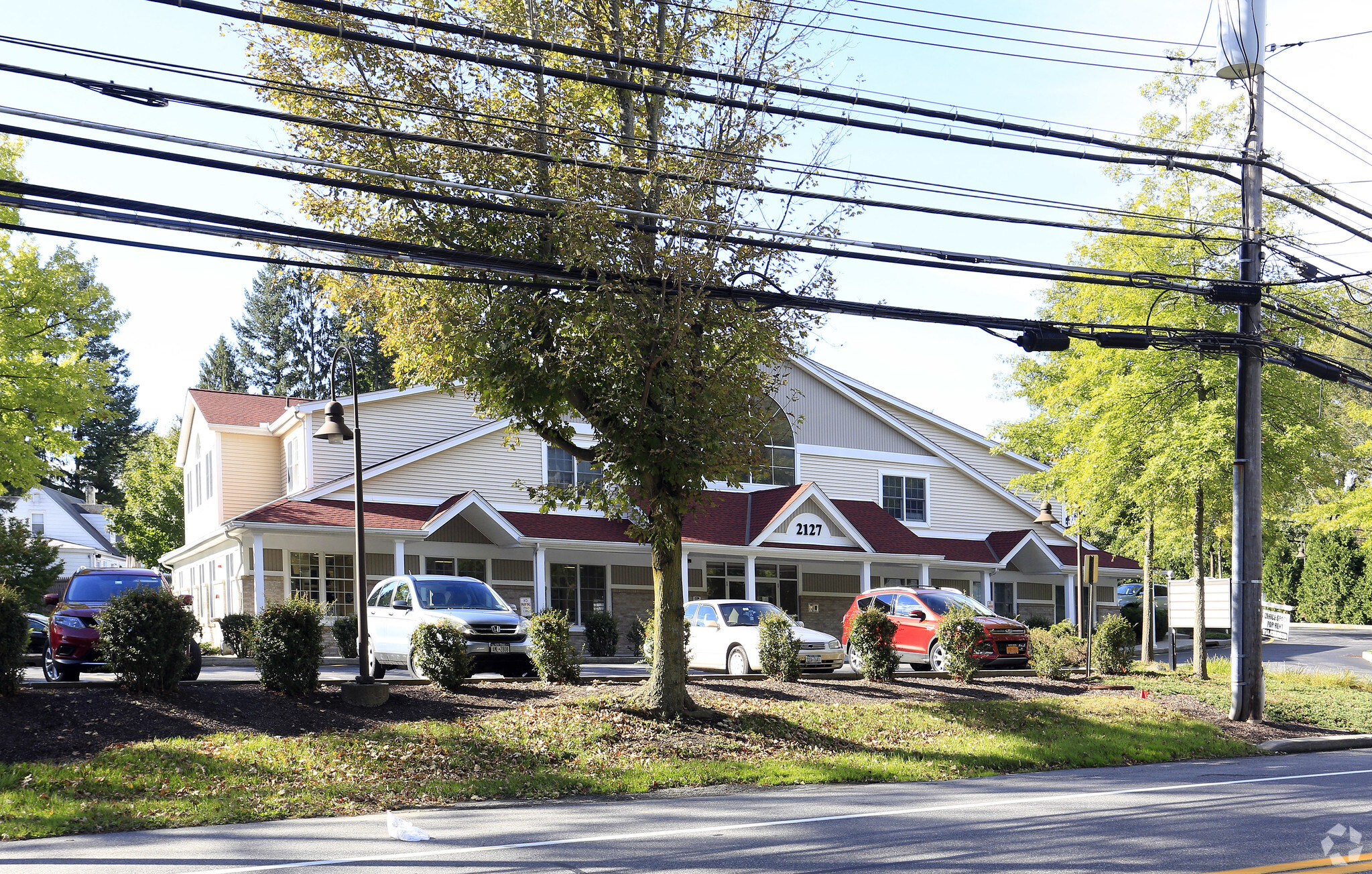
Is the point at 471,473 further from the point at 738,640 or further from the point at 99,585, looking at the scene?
the point at 99,585

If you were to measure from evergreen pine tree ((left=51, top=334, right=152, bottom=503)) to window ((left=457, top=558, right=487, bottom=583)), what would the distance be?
50.0 metres

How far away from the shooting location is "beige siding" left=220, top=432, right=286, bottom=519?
32875mm

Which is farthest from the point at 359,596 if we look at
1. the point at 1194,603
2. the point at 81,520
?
the point at 81,520

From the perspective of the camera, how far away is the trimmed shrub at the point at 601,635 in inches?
1160

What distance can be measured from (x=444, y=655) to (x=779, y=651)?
19.6 ft

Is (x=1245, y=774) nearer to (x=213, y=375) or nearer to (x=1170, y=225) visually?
(x=1170, y=225)

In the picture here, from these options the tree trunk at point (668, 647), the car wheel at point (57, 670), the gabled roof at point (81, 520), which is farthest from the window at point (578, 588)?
the gabled roof at point (81, 520)

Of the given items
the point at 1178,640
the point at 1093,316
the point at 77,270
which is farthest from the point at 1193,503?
the point at 77,270

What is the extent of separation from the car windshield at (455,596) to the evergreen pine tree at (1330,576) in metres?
41.9

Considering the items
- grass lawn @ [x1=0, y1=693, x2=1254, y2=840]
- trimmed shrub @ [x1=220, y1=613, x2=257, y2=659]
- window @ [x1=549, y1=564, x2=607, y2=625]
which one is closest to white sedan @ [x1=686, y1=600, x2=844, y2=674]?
grass lawn @ [x1=0, y1=693, x2=1254, y2=840]

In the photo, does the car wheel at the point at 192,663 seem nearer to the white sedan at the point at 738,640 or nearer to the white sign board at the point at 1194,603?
the white sedan at the point at 738,640

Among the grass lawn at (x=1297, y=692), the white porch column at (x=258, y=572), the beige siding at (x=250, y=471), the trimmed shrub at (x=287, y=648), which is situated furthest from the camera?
the beige siding at (x=250, y=471)

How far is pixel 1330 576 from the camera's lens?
49.9 m

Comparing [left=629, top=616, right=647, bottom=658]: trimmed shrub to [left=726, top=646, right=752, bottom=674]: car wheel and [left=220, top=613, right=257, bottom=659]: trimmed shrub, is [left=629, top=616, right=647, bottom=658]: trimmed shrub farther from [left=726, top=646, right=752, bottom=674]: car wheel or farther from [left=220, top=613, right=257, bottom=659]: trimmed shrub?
[left=220, top=613, right=257, bottom=659]: trimmed shrub
